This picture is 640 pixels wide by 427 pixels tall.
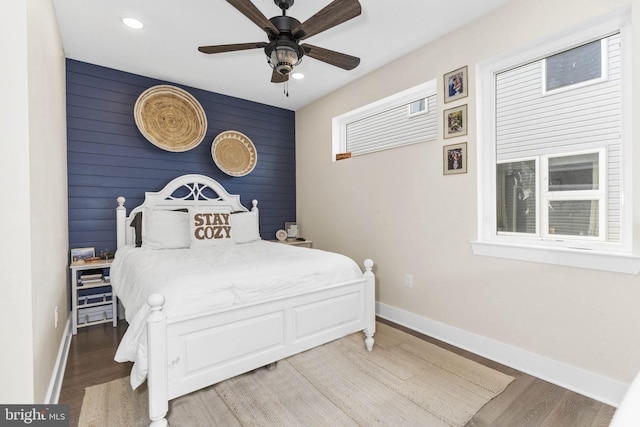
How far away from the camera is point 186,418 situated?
1.66 meters

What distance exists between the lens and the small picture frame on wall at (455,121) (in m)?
2.47

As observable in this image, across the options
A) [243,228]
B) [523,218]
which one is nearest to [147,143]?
[243,228]

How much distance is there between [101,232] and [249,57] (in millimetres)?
2390

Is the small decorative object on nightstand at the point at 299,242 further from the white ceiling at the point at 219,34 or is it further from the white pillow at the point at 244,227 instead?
the white ceiling at the point at 219,34

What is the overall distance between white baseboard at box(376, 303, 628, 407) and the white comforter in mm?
888

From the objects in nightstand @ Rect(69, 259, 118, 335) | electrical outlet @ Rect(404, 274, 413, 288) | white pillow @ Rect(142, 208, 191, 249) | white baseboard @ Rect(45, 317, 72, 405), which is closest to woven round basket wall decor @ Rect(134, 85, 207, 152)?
white pillow @ Rect(142, 208, 191, 249)

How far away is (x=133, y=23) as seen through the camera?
2424mm

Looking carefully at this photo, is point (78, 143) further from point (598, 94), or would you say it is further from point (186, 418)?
point (598, 94)

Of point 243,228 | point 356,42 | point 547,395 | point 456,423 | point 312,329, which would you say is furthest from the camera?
point 243,228

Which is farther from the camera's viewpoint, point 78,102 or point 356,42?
point 78,102

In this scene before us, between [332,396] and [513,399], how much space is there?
1089 mm

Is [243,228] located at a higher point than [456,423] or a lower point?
higher

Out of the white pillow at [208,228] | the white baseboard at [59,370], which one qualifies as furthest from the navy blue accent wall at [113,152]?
the white baseboard at [59,370]

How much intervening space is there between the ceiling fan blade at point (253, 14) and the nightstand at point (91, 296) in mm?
2613
